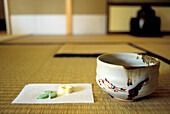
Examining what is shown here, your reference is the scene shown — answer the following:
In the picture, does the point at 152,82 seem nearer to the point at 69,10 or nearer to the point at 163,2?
the point at 69,10

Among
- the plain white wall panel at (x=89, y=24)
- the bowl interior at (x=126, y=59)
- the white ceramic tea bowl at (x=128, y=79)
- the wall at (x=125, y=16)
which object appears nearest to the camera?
the white ceramic tea bowl at (x=128, y=79)

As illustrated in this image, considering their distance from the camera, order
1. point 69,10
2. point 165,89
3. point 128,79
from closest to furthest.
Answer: point 128,79, point 165,89, point 69,10

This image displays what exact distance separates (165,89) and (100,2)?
8.48 feet

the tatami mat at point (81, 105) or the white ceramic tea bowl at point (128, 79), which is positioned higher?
the white ceramic tea bowl at point (128, 79)

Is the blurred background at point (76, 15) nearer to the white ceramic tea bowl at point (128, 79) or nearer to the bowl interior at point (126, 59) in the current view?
the bowl interior at point (126, 59)

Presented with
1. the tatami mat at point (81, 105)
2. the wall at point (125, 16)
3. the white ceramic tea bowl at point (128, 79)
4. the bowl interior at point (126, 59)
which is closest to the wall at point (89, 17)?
the wall at point (125, 16)

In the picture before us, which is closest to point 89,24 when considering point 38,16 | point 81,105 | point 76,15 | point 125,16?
point 76,15

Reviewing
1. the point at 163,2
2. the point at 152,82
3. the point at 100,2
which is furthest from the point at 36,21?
the point at 152,82

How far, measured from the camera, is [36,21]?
296cm

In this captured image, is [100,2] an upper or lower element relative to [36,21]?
upper

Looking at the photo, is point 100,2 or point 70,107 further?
point 100,2

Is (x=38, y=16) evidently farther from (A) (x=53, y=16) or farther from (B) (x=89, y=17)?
(B) (x=89, y=17)

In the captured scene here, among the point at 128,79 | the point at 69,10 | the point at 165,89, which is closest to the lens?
the point at 128,79

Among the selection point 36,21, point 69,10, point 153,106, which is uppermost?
point 69,10
